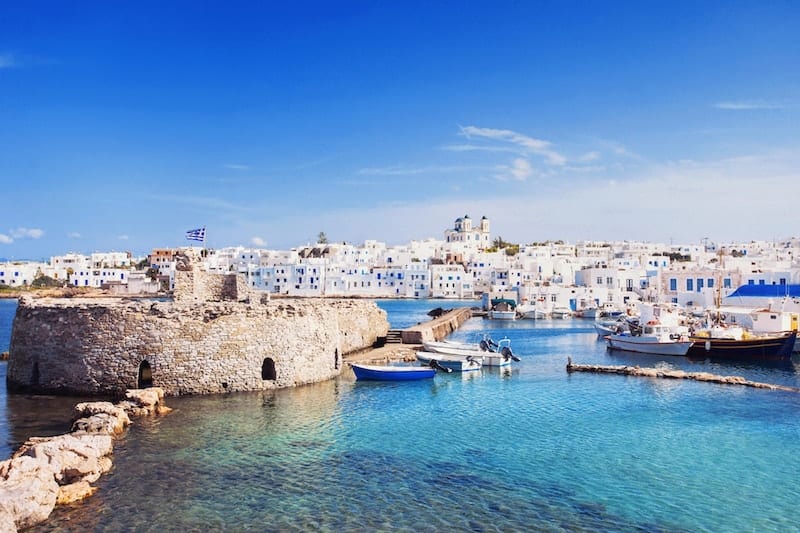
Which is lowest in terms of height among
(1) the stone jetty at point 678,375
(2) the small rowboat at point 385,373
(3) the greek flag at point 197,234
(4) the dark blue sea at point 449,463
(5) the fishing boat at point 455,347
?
(4) the dark blue sea at point 449,463

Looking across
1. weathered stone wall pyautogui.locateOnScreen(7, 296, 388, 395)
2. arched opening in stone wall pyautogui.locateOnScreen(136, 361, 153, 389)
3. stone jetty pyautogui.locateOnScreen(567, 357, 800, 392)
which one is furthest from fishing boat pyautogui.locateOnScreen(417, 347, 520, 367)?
arched opening in stone wall pyautogui.locateOnScreen(136, 361, 153, 389)

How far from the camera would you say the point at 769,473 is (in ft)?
44.7

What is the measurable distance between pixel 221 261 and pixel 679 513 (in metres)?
120

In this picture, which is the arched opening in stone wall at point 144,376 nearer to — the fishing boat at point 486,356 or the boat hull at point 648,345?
the fishing boat at point 486,356

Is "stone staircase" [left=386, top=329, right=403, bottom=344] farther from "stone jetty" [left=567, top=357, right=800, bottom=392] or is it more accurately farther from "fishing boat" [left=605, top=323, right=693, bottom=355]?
"fishing boat" [left=605, top=323, right=693, bottom=355]

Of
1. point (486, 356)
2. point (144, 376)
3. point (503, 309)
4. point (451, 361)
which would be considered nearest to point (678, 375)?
point (486, 356)

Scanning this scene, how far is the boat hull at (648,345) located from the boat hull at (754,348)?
0.92m

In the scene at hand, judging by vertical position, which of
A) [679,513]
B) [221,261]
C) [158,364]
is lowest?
[679,513]

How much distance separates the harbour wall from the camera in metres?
18.6

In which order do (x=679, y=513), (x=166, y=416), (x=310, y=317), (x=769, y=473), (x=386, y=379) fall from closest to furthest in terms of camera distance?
(x=679, y=513)
(x=769, y=473)
(x=166, y=416)
(x=310, y=317)
(x=386, y=379)

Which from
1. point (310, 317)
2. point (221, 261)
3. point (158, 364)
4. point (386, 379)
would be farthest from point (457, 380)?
point (221, 261)

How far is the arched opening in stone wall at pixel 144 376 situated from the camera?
18.9m

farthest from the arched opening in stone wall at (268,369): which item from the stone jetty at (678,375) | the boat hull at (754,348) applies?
the boat hull at (754,348)

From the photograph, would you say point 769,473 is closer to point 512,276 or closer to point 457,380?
point 457,380
